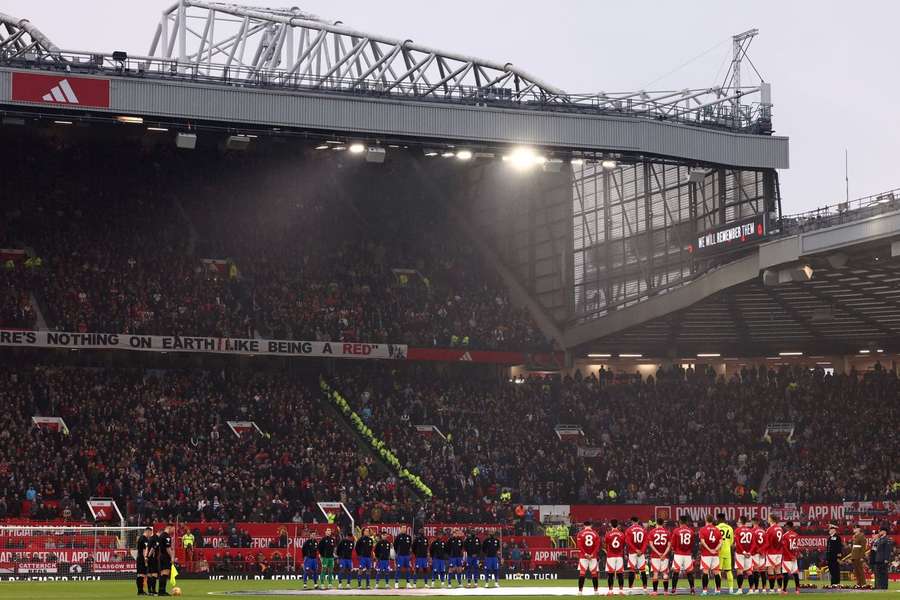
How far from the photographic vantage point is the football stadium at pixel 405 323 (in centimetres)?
4984

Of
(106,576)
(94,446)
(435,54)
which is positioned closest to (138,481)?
(94,446)

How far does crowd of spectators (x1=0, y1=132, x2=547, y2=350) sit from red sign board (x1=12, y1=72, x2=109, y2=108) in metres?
10.0

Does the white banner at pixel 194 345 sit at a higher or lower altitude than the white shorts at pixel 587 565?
higher

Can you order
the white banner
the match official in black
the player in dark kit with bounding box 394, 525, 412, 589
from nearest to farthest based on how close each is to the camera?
1. the match official in black
2. the player in dark kit with bounding box 394, 525, 412, 589
3. the white banner

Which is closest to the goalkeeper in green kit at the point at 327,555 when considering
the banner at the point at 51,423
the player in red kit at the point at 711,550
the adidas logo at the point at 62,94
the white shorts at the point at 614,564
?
the white shorts at the point at 614,564

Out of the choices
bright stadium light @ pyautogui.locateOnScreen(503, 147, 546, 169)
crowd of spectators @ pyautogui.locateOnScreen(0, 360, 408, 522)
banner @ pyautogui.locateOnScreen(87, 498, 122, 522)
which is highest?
bright stadium light @ pyautogui.locateOnScreen(503, 147, 546, 169)

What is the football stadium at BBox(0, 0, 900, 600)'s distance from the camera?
1962 inches

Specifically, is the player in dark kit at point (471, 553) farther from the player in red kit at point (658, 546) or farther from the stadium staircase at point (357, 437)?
the stadium staircase at point (357, 437)

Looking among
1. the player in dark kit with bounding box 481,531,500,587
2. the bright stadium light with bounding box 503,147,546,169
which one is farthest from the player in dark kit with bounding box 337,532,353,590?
the bright stadium light with bounding box 503,147,546,169

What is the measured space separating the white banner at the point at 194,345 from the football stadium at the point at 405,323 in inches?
4.1

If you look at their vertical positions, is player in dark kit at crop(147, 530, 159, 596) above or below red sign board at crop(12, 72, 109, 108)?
below

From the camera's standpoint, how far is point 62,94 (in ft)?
165

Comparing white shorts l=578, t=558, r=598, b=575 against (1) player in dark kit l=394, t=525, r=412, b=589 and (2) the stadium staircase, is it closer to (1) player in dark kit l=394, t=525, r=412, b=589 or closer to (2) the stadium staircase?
(1) player in dark kit l=394, t=525, r=412, b=589

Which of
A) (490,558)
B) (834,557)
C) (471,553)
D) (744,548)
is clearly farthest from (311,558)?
(834,557)
